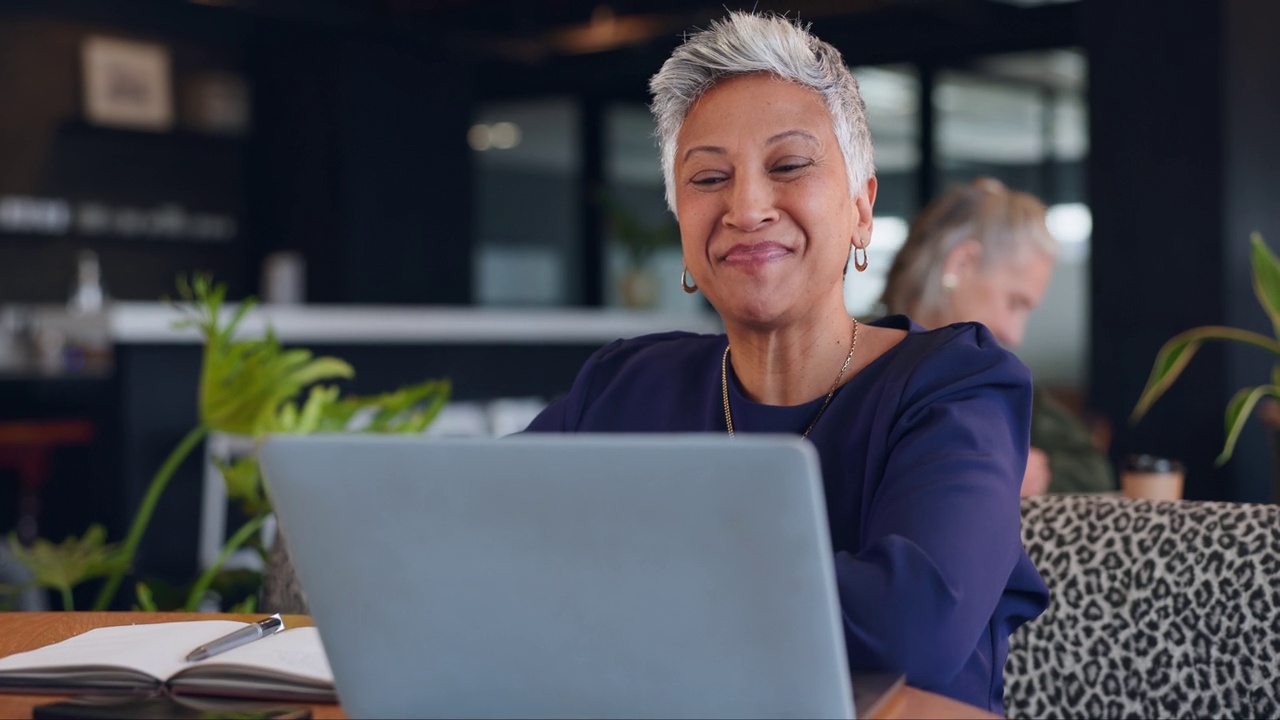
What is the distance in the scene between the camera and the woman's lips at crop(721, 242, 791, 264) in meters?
1.32

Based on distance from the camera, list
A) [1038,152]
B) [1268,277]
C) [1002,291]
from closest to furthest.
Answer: [1268,277] → [1002,291] → [1038,152]

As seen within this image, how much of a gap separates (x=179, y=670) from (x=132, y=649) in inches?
4.0

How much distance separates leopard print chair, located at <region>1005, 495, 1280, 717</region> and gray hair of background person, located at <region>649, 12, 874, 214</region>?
0.55 metres

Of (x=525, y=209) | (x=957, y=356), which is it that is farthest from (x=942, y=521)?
(x=525, y=209)

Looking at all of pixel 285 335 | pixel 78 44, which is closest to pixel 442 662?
pixel 285 335

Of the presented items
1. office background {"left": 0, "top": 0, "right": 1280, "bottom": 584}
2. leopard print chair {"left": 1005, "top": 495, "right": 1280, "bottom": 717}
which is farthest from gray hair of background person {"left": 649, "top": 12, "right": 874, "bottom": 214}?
office background {"left": 0, "top": 0, "right": 1280, "bottom": 584}

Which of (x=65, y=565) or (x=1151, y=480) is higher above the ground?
(x=1151, y=480)

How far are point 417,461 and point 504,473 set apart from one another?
51 millimetres

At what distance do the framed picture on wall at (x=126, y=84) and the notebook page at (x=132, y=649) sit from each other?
22.7 ft

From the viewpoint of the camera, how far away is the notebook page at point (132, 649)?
103 cm

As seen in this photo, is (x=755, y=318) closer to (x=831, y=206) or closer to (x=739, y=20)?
(x=831, y=206)

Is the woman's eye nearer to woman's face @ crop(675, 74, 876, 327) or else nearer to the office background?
woman's face @ crop(675, 74, 876, 327)

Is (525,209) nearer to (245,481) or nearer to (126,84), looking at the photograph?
(126,84)

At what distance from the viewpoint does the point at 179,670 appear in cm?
101
